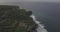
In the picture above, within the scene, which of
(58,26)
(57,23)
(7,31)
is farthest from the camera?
(57,23)

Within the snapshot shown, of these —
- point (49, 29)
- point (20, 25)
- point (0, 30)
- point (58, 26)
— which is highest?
point (58, 26)

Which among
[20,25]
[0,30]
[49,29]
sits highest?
[49,29]

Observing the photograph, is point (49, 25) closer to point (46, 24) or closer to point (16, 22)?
point (46, 24)

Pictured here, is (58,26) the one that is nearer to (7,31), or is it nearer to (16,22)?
(16,22)

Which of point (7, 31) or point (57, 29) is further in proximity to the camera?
point (57, 29)

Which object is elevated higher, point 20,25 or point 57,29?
point 57,29

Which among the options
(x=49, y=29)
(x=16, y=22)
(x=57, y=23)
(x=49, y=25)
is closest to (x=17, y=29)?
(x=16, y=22)

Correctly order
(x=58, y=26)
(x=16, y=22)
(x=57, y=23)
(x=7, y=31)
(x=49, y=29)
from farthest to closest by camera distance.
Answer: (x=57, y=23)
(x=58, y=26)
(x=49, y=29)
(x=16, y=22)
(x=7, y=31)

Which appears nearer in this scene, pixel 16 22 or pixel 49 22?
pixel 16 22

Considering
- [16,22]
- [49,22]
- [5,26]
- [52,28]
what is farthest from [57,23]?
[5,26]
